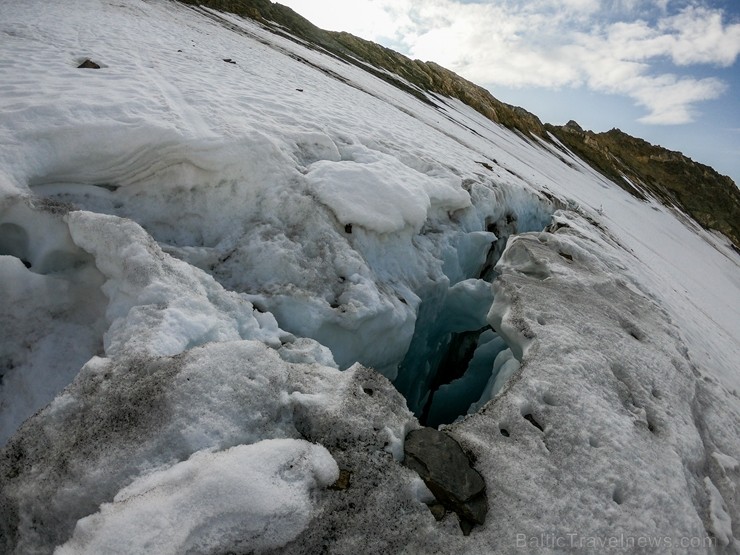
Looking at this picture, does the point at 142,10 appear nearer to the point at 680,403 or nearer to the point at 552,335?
the point at 552,335

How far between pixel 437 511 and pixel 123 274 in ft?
7.33

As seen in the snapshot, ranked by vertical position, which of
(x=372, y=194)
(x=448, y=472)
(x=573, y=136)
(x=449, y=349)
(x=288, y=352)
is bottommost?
(x=449, y=349)

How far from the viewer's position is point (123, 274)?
101 inches

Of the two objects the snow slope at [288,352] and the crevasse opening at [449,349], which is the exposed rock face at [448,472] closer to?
the snow slope at [288,352]

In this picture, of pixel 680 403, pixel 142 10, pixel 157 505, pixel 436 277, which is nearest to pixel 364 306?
pixel 436 277

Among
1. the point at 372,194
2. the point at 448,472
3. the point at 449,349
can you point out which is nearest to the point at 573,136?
the point at 449,349

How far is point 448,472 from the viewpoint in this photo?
6.38 feet

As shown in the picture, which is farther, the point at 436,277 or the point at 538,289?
the point at 436,277

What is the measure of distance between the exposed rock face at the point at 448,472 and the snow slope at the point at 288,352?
0.07m

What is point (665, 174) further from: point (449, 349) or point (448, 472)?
point (448, 472)

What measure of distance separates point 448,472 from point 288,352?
1227 mm

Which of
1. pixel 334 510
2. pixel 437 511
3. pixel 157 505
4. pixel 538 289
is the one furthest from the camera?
pixel 538 289

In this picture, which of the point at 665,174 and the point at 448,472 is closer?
the point at 448,472

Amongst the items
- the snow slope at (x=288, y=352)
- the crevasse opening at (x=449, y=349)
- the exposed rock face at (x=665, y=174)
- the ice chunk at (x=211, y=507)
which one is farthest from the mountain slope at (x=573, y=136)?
the ice chunk at (x=211, y=507)
